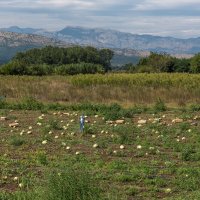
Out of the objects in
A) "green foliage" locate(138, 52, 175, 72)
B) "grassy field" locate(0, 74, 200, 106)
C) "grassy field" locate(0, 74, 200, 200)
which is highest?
"grassy field" locate(0, 74, 200, 200)

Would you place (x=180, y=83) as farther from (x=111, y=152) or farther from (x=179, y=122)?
(x=111, y=152)

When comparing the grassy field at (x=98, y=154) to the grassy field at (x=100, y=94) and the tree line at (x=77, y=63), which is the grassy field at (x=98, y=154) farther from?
the tree line at (x=77, y=63)

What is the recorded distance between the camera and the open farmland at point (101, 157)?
7.65 metres

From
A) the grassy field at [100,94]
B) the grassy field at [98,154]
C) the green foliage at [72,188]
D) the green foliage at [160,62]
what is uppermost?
the green foliage at [72,188]

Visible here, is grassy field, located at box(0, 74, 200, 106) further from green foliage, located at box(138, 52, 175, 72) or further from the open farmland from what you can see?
green foliage, located at box(138, 52, 175, 72)

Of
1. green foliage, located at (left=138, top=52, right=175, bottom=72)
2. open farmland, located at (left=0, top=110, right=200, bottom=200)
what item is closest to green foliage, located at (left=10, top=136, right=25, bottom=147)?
open farmland, located at (left=0, top=110, right=200, bottom=200)

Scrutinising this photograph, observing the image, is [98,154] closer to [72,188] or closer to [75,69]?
[72,188]

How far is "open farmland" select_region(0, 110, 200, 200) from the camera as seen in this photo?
Result: 25.1 feet

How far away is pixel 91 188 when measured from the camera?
6.20 meters

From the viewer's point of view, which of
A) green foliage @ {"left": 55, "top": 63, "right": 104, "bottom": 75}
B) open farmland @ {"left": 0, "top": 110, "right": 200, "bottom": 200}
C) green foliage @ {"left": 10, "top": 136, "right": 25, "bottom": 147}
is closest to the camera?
open farmland @ {"left": 0, "top": 110, "right": 200, "bottom": 200}

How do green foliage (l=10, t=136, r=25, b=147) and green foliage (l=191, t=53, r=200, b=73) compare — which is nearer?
green foliage (l=10, t=136, r=25, b=147)

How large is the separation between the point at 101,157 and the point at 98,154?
314 mm

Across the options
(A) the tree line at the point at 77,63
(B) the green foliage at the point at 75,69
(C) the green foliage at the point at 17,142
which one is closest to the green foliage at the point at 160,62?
(A) the tree line at the point at 77,63

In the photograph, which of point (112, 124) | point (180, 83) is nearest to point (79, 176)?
point (112, 124)
